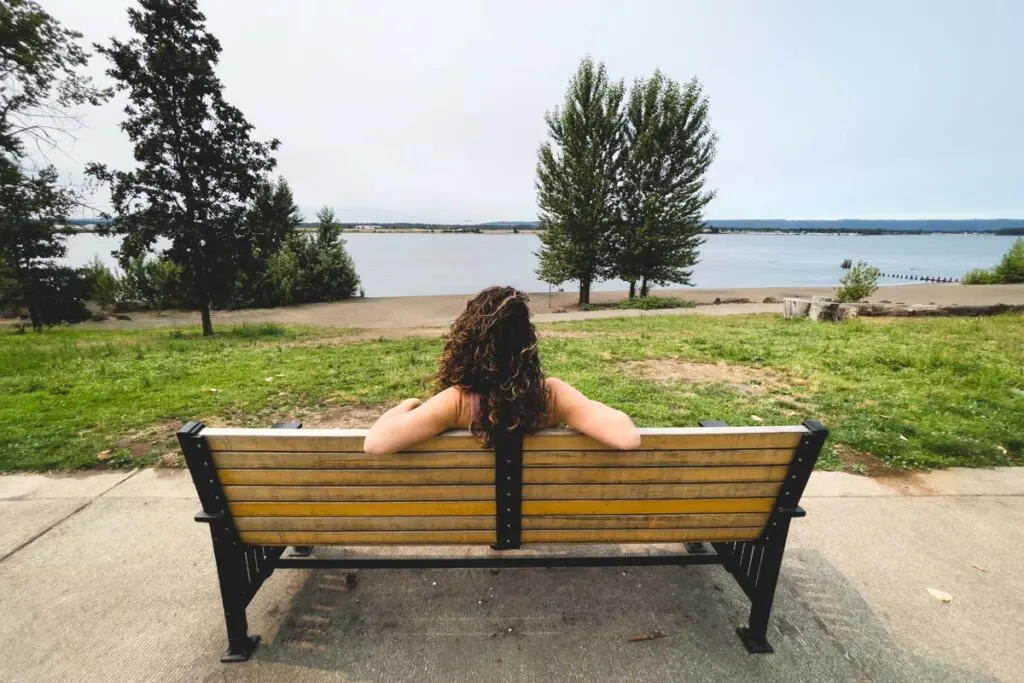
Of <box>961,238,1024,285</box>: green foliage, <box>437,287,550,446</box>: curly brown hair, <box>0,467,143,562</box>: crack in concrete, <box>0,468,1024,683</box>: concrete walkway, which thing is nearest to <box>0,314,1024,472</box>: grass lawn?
<box>0,467,143,562</box>: crack in concrete

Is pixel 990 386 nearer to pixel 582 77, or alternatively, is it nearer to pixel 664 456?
pixel 664 456

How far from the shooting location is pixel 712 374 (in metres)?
7.11

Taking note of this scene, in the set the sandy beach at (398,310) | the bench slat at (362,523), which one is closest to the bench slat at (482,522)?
the bench slat at (362,523)

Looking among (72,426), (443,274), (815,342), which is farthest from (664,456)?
(443,274)

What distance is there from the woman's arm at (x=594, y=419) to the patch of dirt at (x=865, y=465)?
332 centimetres

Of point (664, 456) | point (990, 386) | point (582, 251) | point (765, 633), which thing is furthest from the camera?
point (582, 251)

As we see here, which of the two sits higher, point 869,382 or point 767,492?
point 767,492

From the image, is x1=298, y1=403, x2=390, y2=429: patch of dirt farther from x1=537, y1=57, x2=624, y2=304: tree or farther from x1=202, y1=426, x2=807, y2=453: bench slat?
x1=537, y1=57, x2=624, y2=304: tree

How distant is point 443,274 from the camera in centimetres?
5256

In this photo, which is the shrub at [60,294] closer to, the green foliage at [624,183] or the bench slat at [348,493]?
the green foliage at [624,183]

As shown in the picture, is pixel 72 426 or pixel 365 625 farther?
pixel 72 426

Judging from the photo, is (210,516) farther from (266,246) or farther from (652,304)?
(652,304)

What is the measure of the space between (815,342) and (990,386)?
9.75ft

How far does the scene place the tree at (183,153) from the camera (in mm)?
13922
